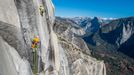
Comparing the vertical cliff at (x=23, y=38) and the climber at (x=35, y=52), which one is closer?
the vertical cliff at (x=23, y=38)

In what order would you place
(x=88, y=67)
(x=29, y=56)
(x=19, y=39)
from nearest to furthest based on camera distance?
(x=19, y=39) < (x=29, y=56) < (x=88, y=67)

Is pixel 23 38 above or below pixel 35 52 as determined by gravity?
above

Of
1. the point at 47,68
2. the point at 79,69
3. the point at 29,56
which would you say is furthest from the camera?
the point at 79,69

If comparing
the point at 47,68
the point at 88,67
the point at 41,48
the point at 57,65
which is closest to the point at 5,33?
the point at 41,48

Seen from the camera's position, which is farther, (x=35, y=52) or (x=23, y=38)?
(x=35, y=52)

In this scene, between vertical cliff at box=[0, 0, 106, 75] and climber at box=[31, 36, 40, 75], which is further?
climber at box=[31, 36, 40, 75]

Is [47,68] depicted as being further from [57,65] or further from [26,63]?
[26,63]

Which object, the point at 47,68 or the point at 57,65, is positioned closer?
the point at 47,68

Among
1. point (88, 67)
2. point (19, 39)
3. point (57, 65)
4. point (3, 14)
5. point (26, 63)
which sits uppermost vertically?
point (3, 14)

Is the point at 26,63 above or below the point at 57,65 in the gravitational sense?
above
